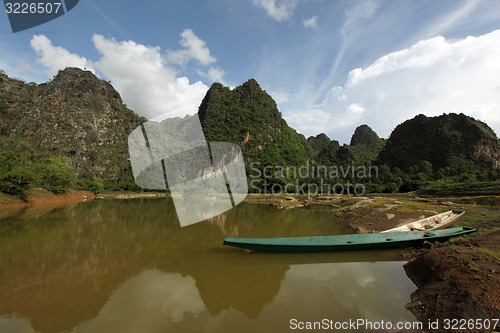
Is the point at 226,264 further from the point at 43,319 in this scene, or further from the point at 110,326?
the point at 43,319

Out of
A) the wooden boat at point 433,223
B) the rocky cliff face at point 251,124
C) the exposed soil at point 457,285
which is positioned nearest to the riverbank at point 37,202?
the exposed soil at point 457,285

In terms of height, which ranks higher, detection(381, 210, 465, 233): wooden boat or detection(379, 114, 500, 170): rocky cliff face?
detection(379, 114, 500, 170): rocky cliff face

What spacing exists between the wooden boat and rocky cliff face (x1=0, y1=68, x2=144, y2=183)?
58.1m

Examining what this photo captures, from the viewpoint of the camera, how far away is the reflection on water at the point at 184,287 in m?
3.63

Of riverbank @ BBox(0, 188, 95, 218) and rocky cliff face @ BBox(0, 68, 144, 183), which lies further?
rocky cliff face @ BBox(0, 68, 144, 183)

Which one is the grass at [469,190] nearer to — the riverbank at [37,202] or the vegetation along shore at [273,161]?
the vegetation along shore at [273,161]

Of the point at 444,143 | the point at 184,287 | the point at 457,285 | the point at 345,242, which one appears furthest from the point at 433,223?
the point at 444,143

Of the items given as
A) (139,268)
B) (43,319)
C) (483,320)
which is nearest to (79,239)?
(139,268)

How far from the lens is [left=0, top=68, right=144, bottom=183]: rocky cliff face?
159 feet

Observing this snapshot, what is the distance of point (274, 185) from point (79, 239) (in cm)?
3364

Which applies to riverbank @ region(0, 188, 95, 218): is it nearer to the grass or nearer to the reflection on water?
the reflection on water

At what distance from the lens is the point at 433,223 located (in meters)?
9.19

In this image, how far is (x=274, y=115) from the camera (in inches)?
2640

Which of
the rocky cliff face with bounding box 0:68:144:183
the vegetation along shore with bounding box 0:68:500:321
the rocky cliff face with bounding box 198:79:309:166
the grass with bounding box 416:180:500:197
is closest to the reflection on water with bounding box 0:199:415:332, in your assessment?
the vegetation along shore with bounding box 0:68:500:321
